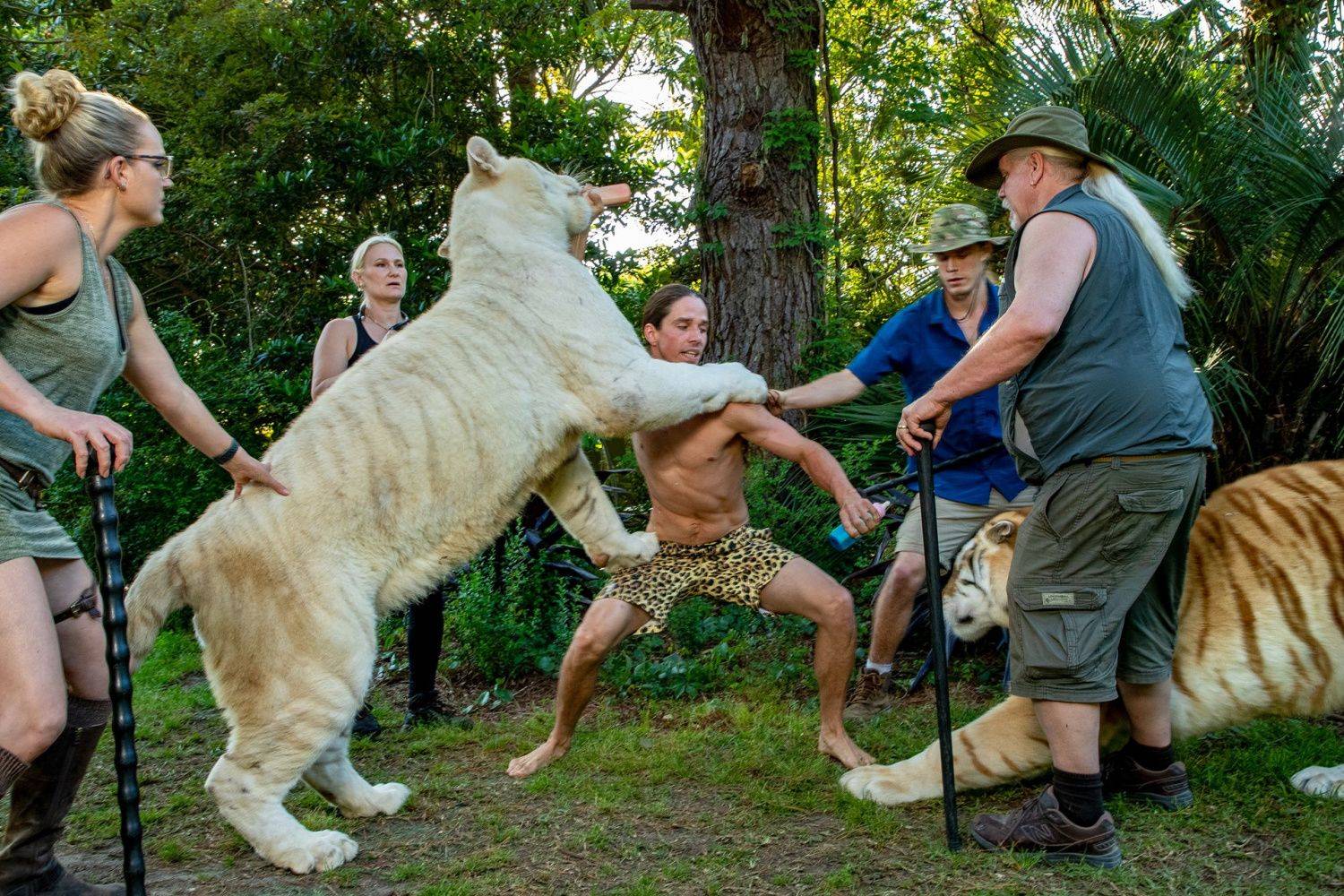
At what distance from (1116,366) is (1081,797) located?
1.32 m

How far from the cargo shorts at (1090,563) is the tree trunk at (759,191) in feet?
12.7

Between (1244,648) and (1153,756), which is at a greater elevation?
(1244,648)

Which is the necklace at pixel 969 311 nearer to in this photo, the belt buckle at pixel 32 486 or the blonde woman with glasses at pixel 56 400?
the blonde woman with glasses at pixel 56 400

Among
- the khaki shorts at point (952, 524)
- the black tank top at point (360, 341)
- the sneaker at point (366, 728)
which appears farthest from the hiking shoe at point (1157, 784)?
the black tank top at point (360, 341)

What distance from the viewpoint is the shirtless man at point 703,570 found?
4.26 meters

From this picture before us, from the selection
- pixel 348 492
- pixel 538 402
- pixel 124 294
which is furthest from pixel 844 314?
pixel 124 294

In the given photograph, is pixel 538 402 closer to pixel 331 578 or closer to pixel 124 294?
pixel 331 578

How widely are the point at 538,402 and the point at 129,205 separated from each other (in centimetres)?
142

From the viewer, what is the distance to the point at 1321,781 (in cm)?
381

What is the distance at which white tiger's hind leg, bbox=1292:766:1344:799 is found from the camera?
12.4 ft

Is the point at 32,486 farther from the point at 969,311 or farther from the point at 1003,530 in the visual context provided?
the point at 969,311

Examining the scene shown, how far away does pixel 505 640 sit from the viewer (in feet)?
19.5

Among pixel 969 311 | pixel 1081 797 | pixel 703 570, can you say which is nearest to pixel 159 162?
pixel 703 570

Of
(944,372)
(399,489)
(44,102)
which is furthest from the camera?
(944,372)
